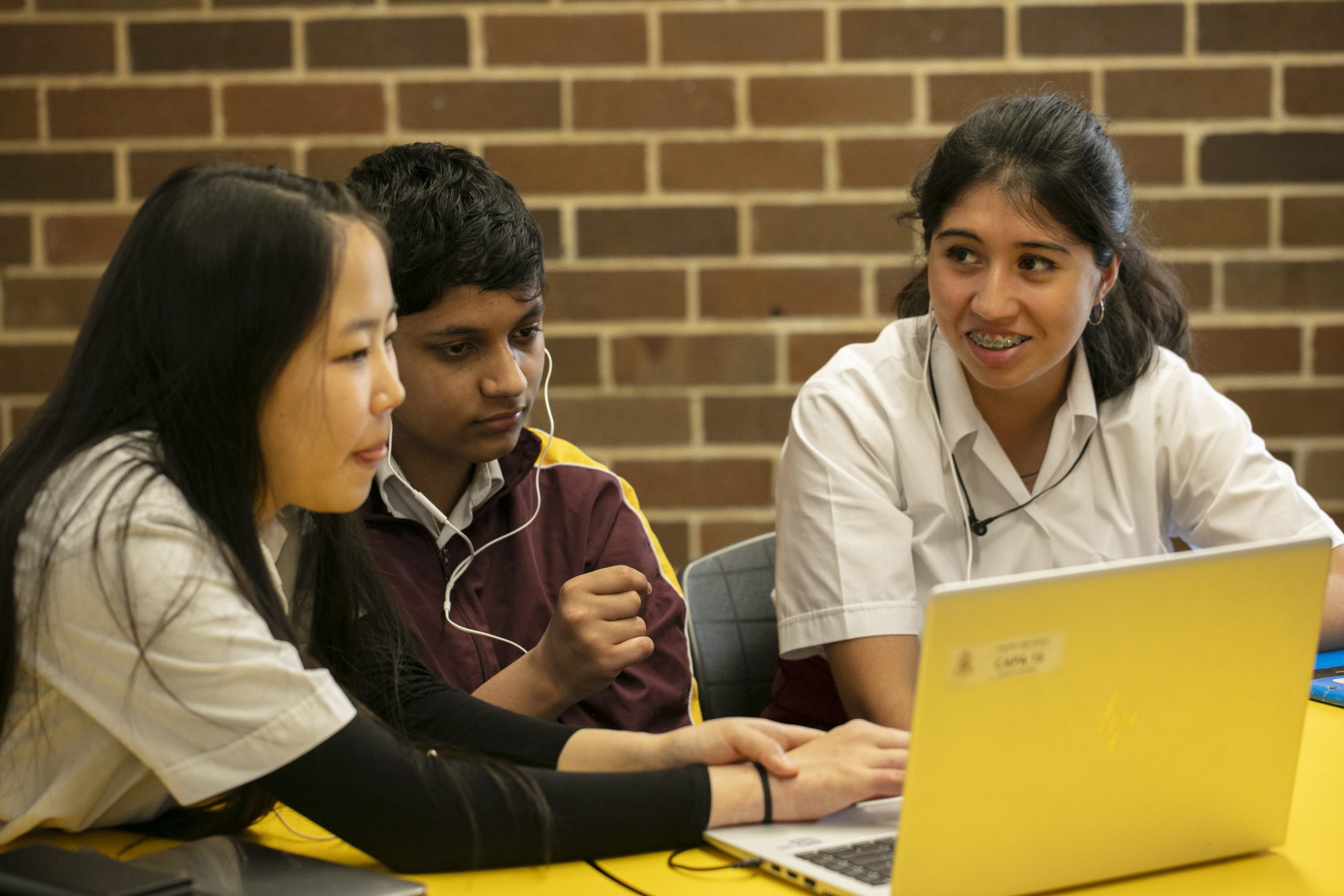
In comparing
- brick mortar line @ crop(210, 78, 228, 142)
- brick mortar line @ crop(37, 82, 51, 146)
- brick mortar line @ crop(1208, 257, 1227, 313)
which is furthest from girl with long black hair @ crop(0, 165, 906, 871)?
brick mortar line @ crop(1208, 257, 1227, 313)

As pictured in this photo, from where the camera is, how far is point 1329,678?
1.49m

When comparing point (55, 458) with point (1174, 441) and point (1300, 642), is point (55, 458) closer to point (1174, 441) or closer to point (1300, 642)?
point (1300, 642)

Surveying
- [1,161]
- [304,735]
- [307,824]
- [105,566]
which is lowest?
[307,824]

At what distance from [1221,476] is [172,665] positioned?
1.29 metres

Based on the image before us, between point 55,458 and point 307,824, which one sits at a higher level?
point 55,458

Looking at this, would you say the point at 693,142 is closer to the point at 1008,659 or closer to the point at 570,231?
the point at 570,231

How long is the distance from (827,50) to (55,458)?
1728 millimetres

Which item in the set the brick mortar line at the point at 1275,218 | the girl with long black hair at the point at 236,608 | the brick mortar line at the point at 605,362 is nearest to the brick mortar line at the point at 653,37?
the brick mortar line at the point at 605,362

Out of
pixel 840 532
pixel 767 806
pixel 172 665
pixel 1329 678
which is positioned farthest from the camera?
pixel 840 532

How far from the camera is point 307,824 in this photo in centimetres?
112

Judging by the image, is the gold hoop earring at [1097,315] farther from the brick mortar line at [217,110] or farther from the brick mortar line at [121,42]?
the brick mortar line at [121,42]

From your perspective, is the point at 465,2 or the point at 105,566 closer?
the point at 105,566

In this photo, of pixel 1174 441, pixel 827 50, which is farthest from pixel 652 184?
pixel 1174 441

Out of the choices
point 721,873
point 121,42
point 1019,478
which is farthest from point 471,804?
point 121,42
